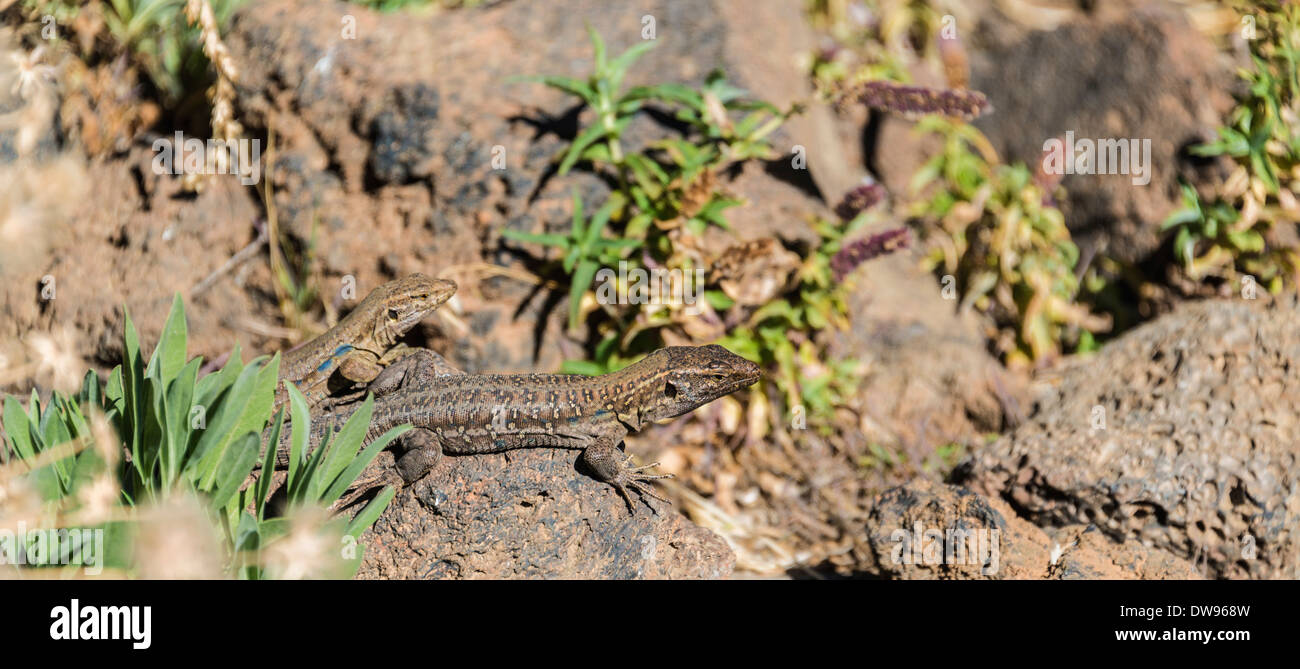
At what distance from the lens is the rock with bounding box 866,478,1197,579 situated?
16.2ft

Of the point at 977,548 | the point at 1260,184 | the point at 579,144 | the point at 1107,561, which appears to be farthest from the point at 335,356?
the point at 1260,184

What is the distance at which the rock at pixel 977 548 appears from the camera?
4.95 meters

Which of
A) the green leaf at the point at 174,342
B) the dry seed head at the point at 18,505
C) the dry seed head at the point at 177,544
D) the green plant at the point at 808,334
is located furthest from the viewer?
the green plant at the point at 808,334

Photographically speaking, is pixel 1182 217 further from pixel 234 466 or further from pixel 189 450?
pixel 189 450

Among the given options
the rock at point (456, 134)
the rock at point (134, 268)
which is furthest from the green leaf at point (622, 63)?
the rock at point (134, 268)

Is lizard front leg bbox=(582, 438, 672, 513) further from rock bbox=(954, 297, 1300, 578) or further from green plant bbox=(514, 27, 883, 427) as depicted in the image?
rock bbox=(954, 297, 1300, 578)

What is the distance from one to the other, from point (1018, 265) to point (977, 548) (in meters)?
3.47

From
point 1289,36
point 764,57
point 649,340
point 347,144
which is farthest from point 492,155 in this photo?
point 1289,36

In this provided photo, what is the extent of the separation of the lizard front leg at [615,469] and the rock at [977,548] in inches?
54.9

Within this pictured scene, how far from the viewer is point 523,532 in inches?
173

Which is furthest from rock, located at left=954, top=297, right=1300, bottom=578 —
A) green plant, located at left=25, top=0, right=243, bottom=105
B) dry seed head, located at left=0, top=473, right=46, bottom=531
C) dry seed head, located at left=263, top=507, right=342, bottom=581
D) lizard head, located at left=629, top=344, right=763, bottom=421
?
green plant, located at left=25, top=0, right=243, bottom=105

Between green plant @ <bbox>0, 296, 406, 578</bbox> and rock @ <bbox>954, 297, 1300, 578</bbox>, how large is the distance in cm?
362

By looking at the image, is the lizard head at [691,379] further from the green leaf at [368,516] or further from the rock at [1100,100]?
the rock at [1100,100]

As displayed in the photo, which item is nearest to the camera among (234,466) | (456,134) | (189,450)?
(234,466)
